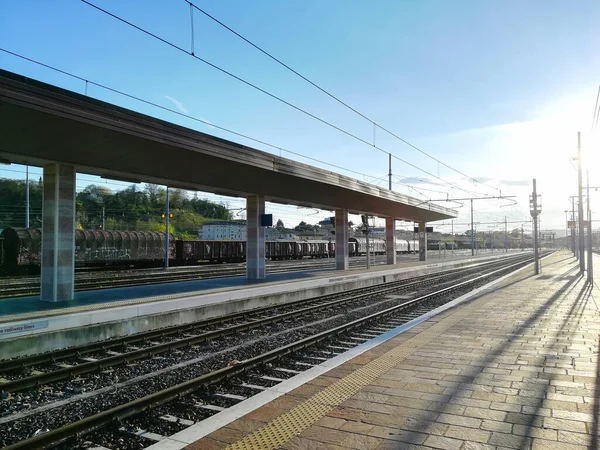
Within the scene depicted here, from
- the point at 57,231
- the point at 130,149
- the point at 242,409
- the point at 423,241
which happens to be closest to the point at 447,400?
the point at 242,409

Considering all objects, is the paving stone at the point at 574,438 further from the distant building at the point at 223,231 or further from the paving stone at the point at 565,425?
the distant building at the point at 223,231

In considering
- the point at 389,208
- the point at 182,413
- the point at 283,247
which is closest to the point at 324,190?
the point at 389,208

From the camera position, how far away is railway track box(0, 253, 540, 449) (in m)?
5.03

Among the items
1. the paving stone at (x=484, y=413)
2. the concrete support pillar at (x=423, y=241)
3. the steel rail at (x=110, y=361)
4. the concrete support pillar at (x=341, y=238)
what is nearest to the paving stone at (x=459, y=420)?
the paving stone at (x=484, y=413)

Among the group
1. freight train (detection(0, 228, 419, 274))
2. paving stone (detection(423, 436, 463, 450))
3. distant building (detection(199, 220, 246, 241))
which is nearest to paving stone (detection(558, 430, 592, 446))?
paving stone (detection(423, 436, 463, 450))

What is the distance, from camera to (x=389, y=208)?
32.0 metres

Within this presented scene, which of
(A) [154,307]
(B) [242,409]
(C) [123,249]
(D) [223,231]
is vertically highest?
Answer: (D) [223,231]

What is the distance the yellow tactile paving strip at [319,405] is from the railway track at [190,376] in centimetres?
120

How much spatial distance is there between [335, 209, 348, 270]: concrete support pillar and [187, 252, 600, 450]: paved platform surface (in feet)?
61.9

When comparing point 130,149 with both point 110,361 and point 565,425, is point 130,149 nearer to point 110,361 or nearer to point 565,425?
point 110,361

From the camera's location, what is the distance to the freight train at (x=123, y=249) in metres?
26.7

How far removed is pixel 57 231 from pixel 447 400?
11456 millimetres

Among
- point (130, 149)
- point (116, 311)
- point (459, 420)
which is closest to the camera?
point (459, 420)

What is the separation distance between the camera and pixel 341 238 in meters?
28.3
